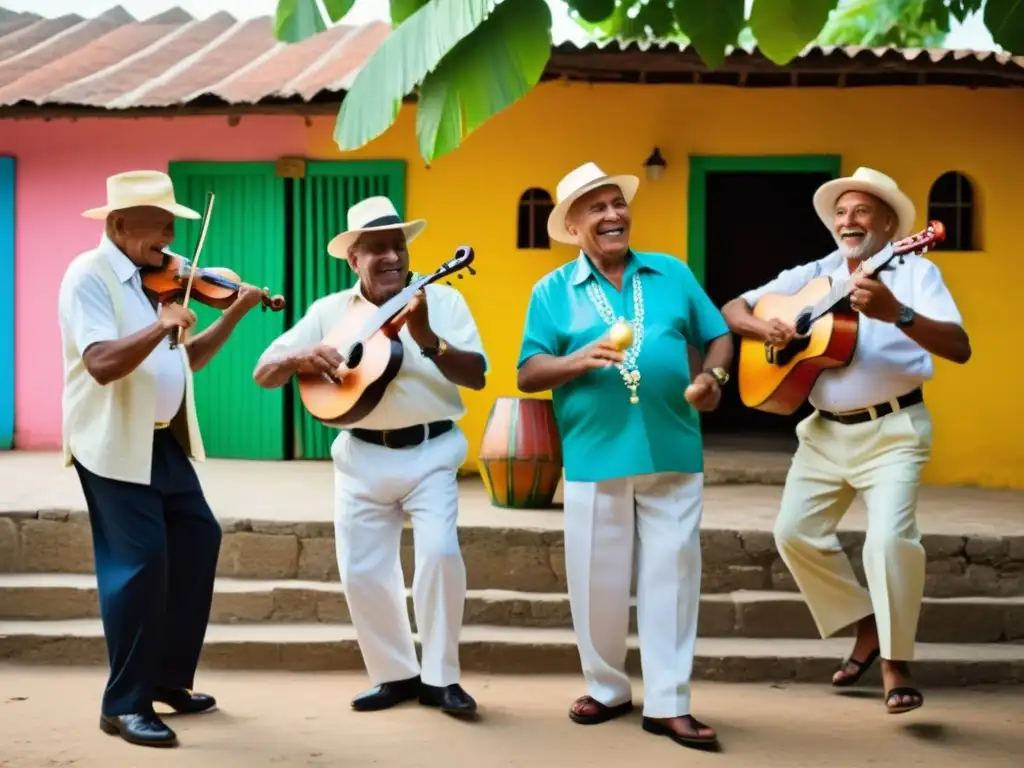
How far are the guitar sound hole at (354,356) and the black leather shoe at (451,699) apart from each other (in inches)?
50.4

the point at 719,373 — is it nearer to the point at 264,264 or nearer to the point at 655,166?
the point at 655,166

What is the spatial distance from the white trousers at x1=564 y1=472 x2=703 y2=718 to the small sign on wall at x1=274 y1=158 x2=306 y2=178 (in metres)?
5.00

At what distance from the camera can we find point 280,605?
5.91 m

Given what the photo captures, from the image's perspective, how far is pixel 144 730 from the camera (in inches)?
171

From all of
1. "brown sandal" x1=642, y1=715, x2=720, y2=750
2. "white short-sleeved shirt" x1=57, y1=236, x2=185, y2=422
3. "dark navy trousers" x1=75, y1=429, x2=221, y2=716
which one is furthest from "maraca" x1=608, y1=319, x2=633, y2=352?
"dark navy trousers" x1=75, y1=429, x2=221, y2=716

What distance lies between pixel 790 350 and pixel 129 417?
8.21 ft

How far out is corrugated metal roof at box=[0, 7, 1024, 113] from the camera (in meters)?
7.66

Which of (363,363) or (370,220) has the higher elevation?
(370,220)

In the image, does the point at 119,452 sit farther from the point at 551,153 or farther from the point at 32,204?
the point at 32,204

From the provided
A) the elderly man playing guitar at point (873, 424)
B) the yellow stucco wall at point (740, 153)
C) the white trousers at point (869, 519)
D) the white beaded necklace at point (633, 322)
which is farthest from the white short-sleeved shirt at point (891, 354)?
the yellow stucco wall at point (740, 153)

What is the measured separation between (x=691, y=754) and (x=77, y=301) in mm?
2700

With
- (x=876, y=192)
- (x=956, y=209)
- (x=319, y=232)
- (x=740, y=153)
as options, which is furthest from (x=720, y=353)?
(x=319, y=232)

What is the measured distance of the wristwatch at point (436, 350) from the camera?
14.9 feet

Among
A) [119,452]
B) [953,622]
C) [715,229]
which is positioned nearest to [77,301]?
[119,452]
